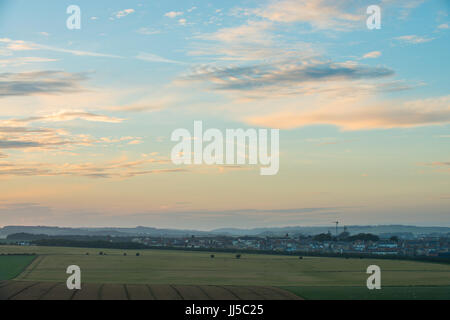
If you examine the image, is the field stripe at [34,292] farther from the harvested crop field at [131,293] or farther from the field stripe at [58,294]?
the field stripe at [58,294]

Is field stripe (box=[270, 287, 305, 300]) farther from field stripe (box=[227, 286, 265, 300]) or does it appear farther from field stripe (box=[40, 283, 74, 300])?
field stripe (box=[40, 283, 74, 300])

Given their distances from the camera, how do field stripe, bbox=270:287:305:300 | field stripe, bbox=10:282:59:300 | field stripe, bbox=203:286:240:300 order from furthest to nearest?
field stripe, bbox=270:287:305:300, field stripe, bbox=203:286:240:300, field stripe, bbox=10:282:59:300

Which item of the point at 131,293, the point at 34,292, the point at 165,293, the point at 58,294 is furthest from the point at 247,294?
Answer: the point at 34,292

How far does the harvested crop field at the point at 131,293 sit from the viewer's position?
42.7m

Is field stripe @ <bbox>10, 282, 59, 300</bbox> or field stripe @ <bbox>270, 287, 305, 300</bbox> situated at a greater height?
field stripe @ <bbox>10, 282, 59, 300</bbox>

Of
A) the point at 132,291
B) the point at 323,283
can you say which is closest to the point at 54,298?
the point at 132,291

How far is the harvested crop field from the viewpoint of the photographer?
42688 mm

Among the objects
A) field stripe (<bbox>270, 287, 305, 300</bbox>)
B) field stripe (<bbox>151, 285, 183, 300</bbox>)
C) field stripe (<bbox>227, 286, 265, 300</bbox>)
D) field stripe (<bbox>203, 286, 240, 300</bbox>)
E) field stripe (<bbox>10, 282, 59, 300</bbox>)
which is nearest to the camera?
field stripe (<bbox>10, 282, 59, 300</bbox>)

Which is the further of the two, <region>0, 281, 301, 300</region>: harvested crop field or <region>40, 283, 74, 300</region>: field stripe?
<region>0, 281, 301, 300</region>: harvested crop field

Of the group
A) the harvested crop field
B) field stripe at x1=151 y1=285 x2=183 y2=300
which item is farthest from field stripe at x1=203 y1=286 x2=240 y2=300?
field stripe at x1=151 y1=285 x2=183 y2=300
